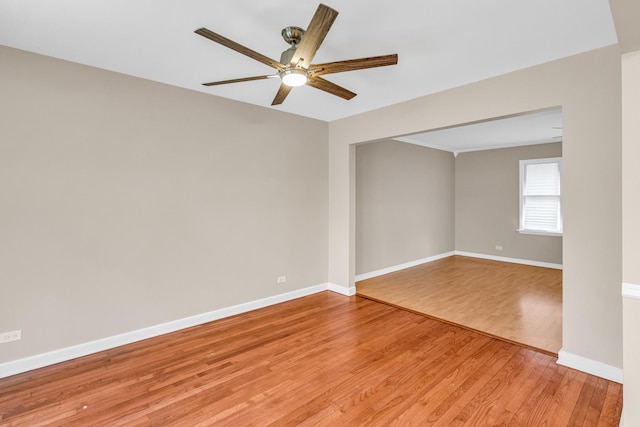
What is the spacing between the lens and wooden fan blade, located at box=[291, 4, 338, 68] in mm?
1562

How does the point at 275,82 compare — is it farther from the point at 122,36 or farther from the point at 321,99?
the point at 122,36

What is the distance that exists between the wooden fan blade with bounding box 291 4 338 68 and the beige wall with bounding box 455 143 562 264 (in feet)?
20.6

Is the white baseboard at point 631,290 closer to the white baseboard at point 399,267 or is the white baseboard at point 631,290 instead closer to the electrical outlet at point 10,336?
the white baseboard at point 399,267

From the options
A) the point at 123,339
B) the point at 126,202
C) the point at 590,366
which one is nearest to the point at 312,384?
the point at 123,339

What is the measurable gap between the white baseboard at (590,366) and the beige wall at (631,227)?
821mm

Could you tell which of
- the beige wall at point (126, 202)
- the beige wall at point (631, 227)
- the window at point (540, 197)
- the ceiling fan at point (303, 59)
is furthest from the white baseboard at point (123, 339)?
the window at point (540, 197)

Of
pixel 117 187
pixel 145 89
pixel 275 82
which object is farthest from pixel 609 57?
pixel 117 187

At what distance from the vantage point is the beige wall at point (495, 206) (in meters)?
6.36

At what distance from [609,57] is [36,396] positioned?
4941 mm

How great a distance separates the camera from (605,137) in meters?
2.39

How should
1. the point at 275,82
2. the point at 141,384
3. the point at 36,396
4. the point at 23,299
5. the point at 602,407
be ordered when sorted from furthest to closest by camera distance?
the point at 275,82
the point at 23,299
the point at 141,384
the point at 36,396
the point at 602,407

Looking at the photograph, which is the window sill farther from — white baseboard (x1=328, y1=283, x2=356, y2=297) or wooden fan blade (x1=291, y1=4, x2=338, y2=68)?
wooden fan blade (x1=291, y1=4, x2=338, y2=68)

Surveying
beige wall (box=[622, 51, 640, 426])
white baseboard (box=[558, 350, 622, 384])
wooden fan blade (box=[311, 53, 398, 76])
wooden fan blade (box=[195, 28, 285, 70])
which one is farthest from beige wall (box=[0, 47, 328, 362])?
beige wall (box=[622, 51, 640, 426])

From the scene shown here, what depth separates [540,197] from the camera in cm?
640
